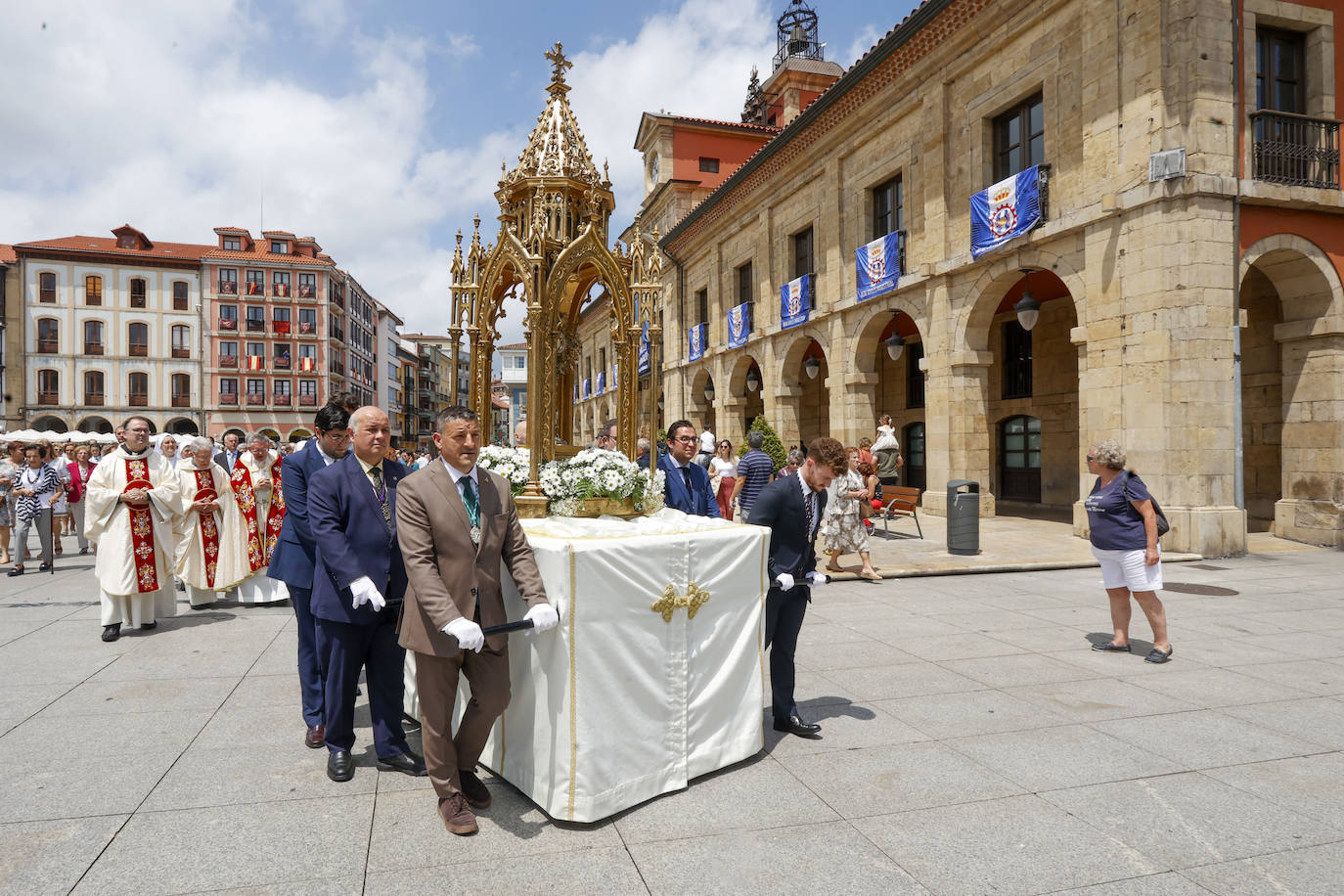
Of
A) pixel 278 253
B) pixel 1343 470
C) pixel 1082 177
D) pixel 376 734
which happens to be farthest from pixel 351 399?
pixel 278 253

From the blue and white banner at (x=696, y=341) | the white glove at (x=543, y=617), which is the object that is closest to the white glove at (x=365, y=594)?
the white glove at (x=543, y=617)

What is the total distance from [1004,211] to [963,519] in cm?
637

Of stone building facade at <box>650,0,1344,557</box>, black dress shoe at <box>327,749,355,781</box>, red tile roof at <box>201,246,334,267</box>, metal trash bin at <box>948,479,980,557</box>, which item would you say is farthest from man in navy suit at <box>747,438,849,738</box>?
red tile roof at <box>201,246,334,267</box>

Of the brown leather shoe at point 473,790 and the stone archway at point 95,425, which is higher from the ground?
the stone archway at point 95,425

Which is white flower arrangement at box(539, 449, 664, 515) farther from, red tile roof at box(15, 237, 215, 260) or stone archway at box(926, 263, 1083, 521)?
red tile roof at box(15, 237, 215, 260)

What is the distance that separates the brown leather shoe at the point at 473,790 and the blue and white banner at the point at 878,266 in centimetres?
1550

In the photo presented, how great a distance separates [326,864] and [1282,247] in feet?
47.4

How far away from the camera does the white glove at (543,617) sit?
312 centimetres

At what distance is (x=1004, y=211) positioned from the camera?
13.8m

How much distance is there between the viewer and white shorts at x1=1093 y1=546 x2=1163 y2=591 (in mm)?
5863

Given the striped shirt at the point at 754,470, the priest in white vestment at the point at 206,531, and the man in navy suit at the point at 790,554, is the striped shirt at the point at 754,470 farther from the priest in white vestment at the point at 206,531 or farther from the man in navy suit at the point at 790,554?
the priest in white vestment at the point at 206,531

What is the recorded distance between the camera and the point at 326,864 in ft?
9.59

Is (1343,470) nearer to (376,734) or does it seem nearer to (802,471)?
(802,471)

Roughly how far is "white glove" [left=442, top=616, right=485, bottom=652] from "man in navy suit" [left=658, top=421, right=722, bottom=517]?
10.4ft
